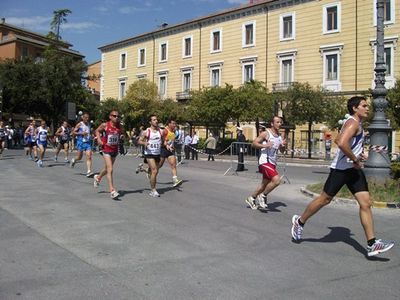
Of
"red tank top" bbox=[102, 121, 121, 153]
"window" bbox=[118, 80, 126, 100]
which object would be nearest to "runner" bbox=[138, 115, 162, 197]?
"red tank top" bbox=[102, 121, 121, 153]

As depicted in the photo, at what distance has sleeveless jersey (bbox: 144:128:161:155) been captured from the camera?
11.0 meters

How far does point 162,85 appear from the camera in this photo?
57.9 meters

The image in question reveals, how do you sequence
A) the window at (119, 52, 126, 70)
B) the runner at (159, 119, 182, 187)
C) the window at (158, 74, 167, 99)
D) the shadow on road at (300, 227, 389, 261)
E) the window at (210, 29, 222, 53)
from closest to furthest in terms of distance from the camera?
the shadow on road at (300, 227, 389, 261) < the runner at (159, 119, 182, 187) < the window at (210, 29, 222, 53) < the window at (158, 74, 167, 99) < the window at (119, 52, 126, 70)

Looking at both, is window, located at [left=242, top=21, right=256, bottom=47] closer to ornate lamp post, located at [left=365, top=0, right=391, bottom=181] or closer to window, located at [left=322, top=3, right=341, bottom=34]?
window, located at [left=322, top=3, right=341, bottom=34]

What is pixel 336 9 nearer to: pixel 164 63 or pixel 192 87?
→ pixel 192 87

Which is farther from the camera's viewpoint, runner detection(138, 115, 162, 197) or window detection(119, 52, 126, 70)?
window detection(119, 52, 126, 70)

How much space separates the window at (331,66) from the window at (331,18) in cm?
147

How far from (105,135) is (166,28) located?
157 ft

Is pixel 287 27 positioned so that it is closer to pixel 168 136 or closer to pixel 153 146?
pixel 168 136

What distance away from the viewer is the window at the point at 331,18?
40.4m

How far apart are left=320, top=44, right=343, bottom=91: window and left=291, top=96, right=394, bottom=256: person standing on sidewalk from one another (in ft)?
116

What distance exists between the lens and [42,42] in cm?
8250

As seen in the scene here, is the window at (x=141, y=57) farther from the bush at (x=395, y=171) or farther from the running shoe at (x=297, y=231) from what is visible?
the running shoe at (x=297, y=231)

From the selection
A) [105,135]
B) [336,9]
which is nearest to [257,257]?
[105,135]
